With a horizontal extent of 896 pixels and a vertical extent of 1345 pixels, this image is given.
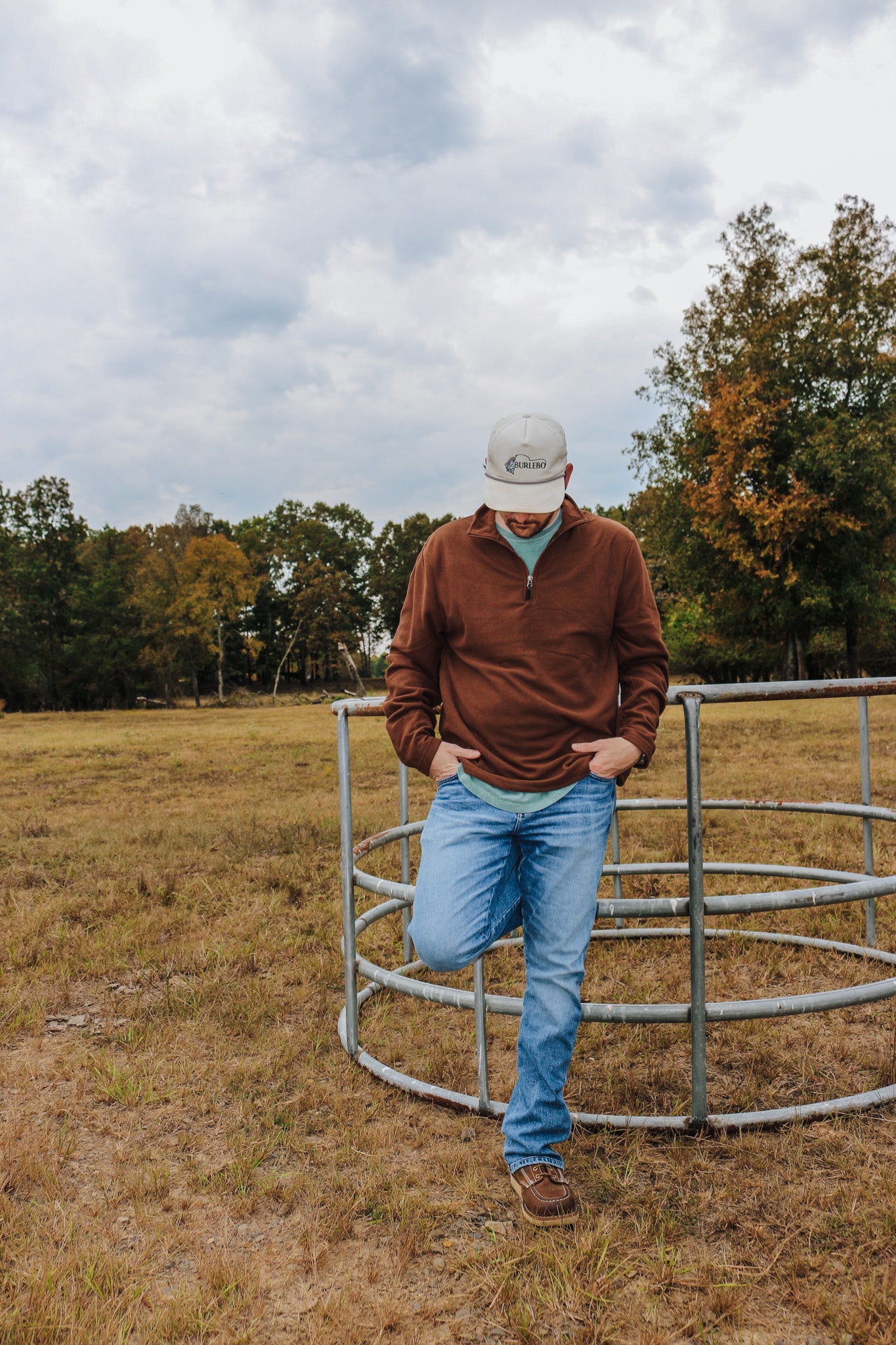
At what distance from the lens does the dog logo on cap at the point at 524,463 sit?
2.35 meters

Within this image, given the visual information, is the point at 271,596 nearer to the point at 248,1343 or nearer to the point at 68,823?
the point at 68,823

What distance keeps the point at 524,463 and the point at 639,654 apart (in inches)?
22.7

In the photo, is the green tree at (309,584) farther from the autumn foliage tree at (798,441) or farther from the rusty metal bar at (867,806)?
the rusty metal bar at (867,806)

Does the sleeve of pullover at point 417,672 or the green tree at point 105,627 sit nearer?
the sleeve of pullover at point 417,672

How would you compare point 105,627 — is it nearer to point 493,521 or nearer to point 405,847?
point 405,847

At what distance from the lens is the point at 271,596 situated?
193ft

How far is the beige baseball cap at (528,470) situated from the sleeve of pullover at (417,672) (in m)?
0.28

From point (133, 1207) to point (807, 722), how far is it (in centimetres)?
1441

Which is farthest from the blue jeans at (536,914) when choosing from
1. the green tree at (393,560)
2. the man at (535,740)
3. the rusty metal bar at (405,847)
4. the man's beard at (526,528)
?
the green tree at (393,560)

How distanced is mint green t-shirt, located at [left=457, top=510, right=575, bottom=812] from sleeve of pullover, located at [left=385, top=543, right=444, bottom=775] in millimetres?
137

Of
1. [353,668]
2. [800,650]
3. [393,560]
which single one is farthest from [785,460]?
[393,560]

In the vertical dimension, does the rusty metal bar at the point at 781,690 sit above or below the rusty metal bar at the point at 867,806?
above

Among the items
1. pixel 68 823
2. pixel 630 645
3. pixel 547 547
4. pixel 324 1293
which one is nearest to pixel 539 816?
pixel 630 645

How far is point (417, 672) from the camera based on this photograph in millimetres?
2574
